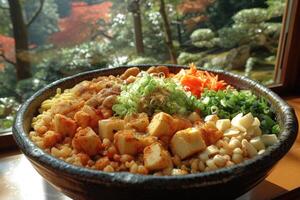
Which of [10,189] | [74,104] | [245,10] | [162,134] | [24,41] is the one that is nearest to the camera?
[162,134]

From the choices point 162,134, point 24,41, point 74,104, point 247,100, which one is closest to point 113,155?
point 162,134

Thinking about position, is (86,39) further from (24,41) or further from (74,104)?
(74,104)

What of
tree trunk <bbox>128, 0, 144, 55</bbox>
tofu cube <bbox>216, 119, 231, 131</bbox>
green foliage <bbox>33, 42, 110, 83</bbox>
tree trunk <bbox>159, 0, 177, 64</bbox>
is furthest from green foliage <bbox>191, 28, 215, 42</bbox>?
tofu cube <bbox>216, 119, 231, 131</bbox>

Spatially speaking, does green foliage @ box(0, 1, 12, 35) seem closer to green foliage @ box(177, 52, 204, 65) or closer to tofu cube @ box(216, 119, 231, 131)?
green foliage @ box(177, 52, 204, 65)

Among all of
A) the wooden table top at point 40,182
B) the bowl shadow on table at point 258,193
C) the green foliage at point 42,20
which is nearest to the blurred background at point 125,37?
the green foliage at point 42,20

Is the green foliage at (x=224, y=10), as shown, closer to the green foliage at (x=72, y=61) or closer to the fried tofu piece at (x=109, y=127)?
the green foliage at (x=72, y=61)

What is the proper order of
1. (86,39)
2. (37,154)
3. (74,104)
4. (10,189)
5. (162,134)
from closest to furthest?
1. (37,154)
2. (162,134)
3. (74,104)
4. (10,189)
5. (86,39)

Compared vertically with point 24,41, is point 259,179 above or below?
below
